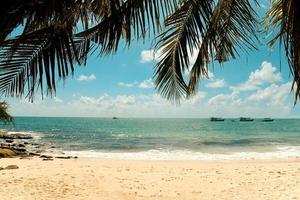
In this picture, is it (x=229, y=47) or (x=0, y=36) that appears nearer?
(x=0, y=36)

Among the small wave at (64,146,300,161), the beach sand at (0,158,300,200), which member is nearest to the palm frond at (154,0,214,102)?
the beach sand at (0,158,300,200)

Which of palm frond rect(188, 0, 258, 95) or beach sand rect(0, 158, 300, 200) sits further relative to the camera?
beach sand rect(0, 158, 300, 200)

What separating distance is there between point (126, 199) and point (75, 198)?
4.10 ft

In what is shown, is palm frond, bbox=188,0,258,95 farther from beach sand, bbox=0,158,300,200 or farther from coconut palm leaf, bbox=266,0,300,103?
beach sand, bbox=0,158,300,200

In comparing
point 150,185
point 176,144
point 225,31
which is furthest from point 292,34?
point 176,144

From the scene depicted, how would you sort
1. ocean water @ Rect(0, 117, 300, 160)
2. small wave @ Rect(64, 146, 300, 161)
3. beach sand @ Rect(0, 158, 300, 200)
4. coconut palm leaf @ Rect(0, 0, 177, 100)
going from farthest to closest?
1. ocean water @ Rect(0, 117, 300, 160)
2. small wave @ Rect(64, 146, 300, 161)
3. beach sand @ Rect(0, 158, 300, 200)
4. coconut palm leaf @ Rect(0, 0, 177, 100)

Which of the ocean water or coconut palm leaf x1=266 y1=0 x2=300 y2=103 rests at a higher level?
coconut palm leaf x1=266 y1=0 x2=300 y2=103

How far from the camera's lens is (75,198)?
9852 millimetres

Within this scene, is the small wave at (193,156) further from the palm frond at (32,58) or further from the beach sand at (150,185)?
the palm frond at (32,58)

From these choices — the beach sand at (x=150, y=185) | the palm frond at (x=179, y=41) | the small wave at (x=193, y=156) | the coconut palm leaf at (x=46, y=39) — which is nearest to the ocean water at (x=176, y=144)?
the small wave at (x=193, y=156)

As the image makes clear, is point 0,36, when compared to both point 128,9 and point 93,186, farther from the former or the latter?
point 93,186

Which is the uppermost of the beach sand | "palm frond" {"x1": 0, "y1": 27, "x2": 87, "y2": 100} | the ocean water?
"palm frond" {"x1": 0, "y1": 27, "x2": 87, "y2": 100}

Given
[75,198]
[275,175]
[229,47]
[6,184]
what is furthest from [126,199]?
[229,47]

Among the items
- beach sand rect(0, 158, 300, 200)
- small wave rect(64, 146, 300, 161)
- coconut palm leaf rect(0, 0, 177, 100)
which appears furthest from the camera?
small wave rect(64, 146, 300, 161)
